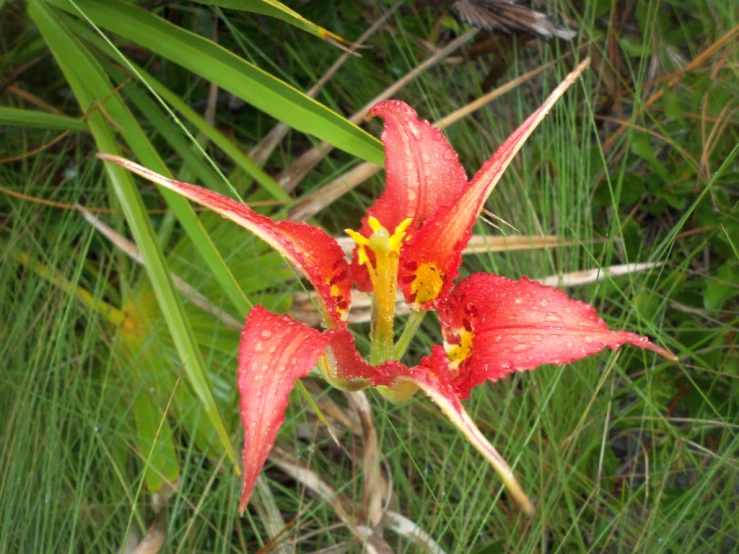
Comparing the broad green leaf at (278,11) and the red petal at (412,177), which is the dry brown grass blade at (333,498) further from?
the broad green leaf at (278,11)

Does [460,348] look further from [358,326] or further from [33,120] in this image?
[33,120]

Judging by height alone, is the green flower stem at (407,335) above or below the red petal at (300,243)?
below

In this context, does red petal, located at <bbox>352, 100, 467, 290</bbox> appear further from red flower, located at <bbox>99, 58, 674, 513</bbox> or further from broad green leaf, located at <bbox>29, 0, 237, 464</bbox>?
broad green leaf, located at <bbox>29, 0, 237, 464</bbox>

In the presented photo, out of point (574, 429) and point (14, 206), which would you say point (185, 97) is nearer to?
point (14, 206)

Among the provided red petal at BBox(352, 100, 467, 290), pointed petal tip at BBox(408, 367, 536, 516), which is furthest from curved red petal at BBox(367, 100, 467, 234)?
pointed petal tip at BBox(408, 367, 536, 516)

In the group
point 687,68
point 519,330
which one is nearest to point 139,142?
point 519,330

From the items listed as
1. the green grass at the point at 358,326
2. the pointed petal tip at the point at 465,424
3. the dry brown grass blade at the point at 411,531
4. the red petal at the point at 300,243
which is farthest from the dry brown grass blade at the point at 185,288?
the pointed petal tip at the point at 465,424
